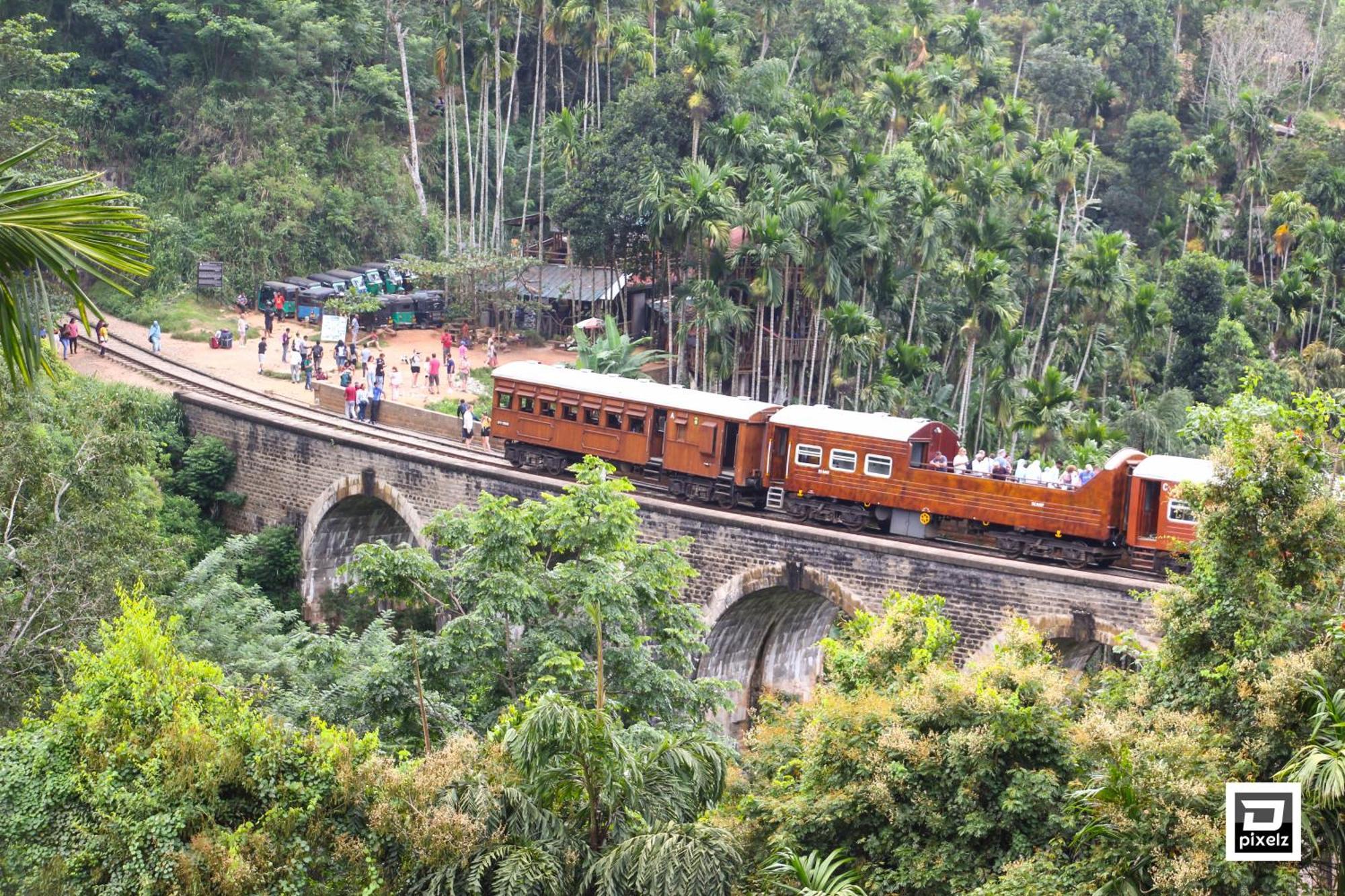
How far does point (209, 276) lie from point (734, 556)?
29.4m

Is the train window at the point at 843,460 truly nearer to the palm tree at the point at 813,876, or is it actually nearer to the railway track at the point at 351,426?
the railway track at the point at 351,426

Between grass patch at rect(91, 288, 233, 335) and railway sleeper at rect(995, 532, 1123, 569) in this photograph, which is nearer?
railway sleeper at rect(995, 532, 1123, 569)

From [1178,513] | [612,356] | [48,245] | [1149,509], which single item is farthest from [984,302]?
[48,245]

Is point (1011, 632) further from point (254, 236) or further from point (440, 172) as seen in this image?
point (440, 172)

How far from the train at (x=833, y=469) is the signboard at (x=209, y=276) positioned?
22.3 metres

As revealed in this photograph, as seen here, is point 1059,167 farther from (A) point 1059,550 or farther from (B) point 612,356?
(A) point 1059,550

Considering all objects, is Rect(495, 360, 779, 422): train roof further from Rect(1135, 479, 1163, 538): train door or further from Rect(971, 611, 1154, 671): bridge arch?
Rect(1135, 479, 1163, 538): train door

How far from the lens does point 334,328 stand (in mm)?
46875

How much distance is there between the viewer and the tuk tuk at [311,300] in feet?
169

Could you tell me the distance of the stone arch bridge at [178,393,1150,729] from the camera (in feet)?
87.6

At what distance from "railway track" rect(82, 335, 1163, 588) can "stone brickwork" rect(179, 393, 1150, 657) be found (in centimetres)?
36

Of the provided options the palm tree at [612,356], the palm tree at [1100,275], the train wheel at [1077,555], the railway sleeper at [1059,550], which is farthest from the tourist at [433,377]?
the train wheel at [1077,555]
